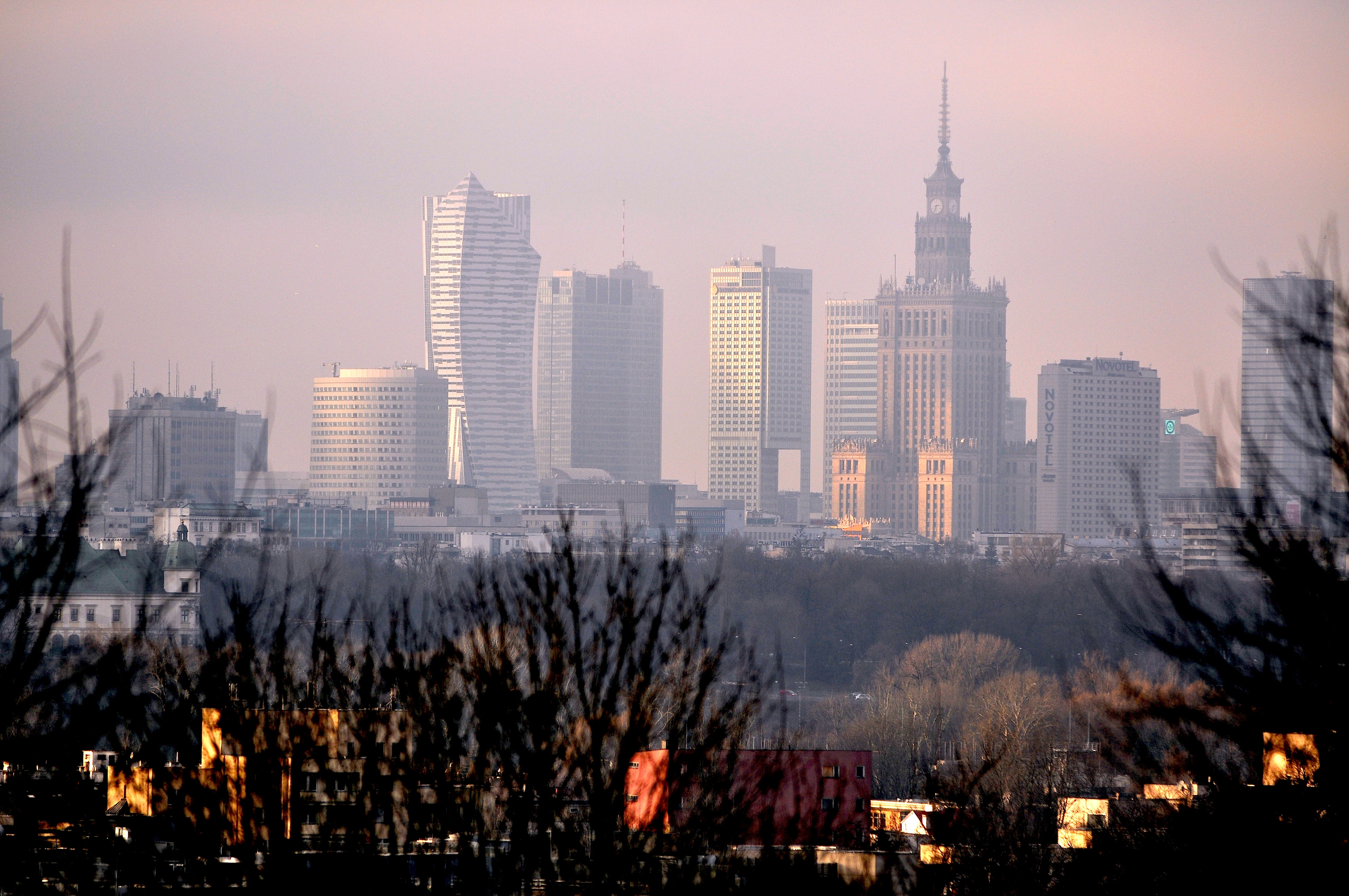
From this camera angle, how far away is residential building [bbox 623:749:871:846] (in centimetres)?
1614

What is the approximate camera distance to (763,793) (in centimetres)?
1650

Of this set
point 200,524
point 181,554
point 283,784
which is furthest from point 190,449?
point 283,784

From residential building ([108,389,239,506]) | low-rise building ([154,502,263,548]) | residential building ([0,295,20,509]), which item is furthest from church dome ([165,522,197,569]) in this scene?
residential building ([108,389,239,506])

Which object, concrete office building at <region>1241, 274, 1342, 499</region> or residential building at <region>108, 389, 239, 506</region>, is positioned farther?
residential building at <region>108, 389, 239, 506</region>

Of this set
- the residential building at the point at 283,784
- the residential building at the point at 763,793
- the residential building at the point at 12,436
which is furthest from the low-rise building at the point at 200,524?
the residential building at the point at 12,436

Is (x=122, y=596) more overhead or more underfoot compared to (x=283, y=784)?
more overhead

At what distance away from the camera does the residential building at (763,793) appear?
16141 millimetres

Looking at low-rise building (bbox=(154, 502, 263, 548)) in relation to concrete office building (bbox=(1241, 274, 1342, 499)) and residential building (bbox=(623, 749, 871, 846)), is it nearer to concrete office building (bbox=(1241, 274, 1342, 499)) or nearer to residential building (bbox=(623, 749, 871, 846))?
residential building (bbox=(623, 749, 871, 846))

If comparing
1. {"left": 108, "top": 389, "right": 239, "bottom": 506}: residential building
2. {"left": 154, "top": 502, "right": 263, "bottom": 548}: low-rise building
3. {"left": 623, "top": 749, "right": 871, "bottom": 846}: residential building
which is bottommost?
{"left": 623, "top": 749, "right": 871, "bottom": 846}: residential building

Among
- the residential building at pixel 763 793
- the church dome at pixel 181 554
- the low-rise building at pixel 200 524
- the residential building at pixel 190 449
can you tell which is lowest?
the residential building at pixel 763 793

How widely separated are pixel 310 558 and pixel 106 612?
3079cm

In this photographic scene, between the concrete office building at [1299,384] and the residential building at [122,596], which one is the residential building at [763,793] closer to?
the concrete office building at [1299,384]

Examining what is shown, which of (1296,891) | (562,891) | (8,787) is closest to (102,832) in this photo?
(8,787)

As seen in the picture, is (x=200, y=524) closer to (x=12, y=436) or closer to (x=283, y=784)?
(x=283, y=784)
